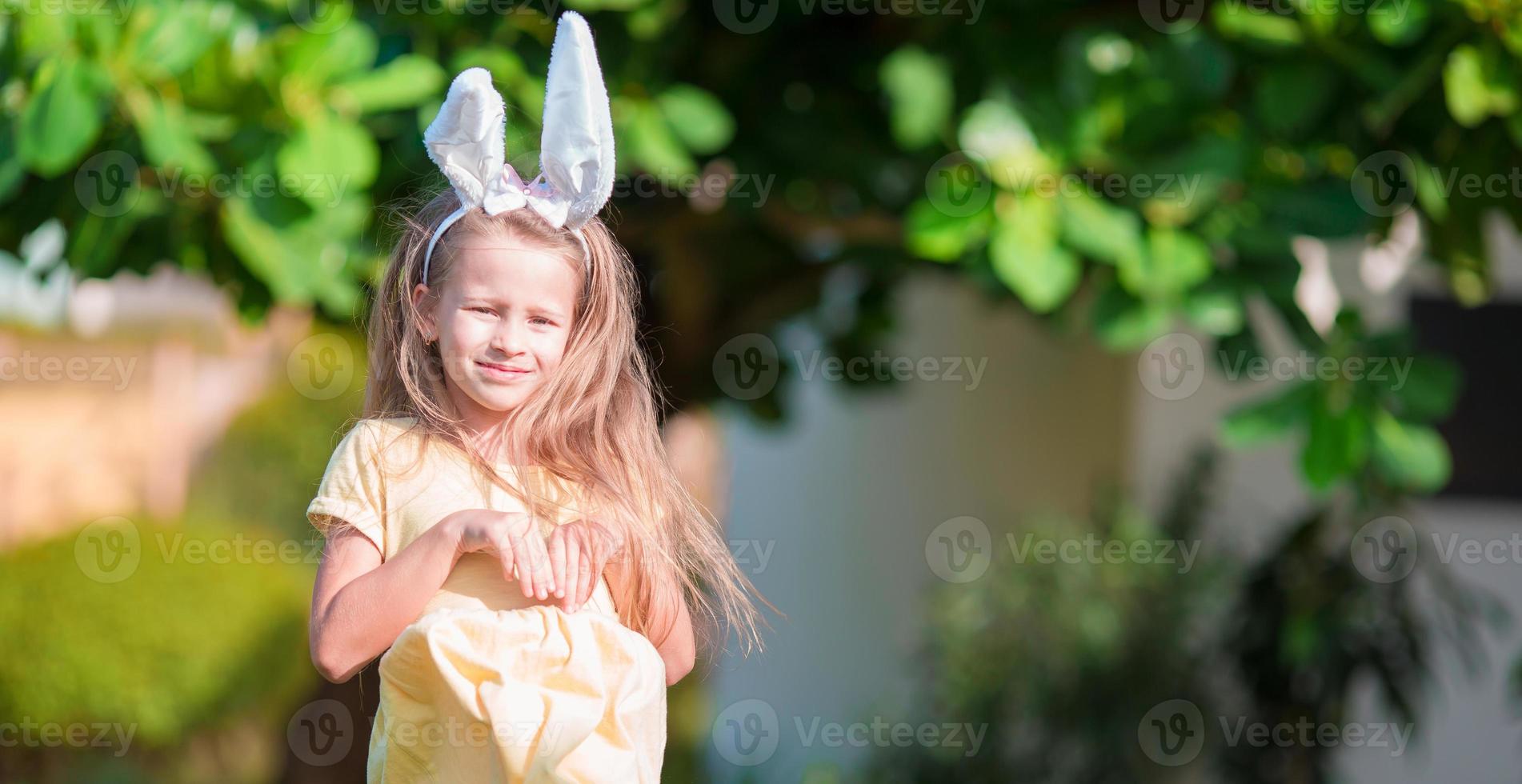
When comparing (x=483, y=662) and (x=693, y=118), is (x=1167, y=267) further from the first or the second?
(x=483, y=662)

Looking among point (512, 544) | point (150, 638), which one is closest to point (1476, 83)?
→ point (512, 544)

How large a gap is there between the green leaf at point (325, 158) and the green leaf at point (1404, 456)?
1.84 metres

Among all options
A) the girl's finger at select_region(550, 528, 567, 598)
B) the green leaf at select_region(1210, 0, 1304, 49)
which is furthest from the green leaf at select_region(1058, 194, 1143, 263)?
the girl's finger at select_region(550, 528, 567, 598)

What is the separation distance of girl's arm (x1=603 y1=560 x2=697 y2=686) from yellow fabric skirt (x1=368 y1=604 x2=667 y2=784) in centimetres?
5

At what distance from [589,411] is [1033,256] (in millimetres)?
1227

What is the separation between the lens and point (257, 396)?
9281 millimetres

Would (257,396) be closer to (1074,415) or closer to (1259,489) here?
(1074,415)

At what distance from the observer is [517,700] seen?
1358 millimetres

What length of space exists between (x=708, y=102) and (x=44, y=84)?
1.25 meters

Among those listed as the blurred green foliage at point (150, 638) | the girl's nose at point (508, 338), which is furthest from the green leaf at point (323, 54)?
the blurred green foliage at point (150, 638)

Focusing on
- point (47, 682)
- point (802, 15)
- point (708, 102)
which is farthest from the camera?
point (47, 682)

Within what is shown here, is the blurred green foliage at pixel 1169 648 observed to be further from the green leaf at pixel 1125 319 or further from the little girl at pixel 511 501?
the little girl at pixel 511 501

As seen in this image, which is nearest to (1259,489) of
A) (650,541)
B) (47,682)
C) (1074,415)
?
(1074,415)

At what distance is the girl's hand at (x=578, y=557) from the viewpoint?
1358 millimetres
